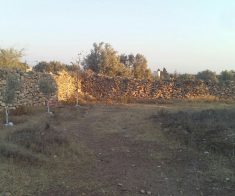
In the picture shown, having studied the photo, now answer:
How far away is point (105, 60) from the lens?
38.4 meters

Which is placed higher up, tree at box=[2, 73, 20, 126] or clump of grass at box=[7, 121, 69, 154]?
tree at box=[2, 73, 20, 126]

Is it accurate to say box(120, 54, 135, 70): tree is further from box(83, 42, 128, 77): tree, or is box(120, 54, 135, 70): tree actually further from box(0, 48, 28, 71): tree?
box(0, 48, 28, 71): tree

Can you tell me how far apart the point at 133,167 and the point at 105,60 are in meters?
30.0

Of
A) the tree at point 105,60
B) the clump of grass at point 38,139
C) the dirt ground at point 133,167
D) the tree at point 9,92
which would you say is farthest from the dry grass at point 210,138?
the tree at point 105,60

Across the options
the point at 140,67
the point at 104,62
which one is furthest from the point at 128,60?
the point at 104,62

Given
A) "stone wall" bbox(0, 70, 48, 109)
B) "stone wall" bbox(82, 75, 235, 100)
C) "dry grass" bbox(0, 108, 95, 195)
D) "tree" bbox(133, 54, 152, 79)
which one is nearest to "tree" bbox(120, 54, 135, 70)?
"tree" bbox(133, 54, 152, 79)

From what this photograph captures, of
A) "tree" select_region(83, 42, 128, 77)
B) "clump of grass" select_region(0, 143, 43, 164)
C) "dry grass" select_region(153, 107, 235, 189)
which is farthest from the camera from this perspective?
"tree" select_region(83, 42, 128, 77)

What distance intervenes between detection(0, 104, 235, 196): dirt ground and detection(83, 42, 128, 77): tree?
79.1 feet

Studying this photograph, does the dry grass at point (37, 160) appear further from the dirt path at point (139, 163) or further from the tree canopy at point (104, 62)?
the tree canopy at point (104, 62)

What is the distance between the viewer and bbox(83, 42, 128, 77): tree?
38500 mm

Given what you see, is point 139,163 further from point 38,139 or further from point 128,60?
point 128,60

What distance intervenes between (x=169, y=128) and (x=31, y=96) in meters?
8.99

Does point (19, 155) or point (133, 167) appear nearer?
point (19, 155)

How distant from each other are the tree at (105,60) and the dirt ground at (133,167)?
2411 centimetres
